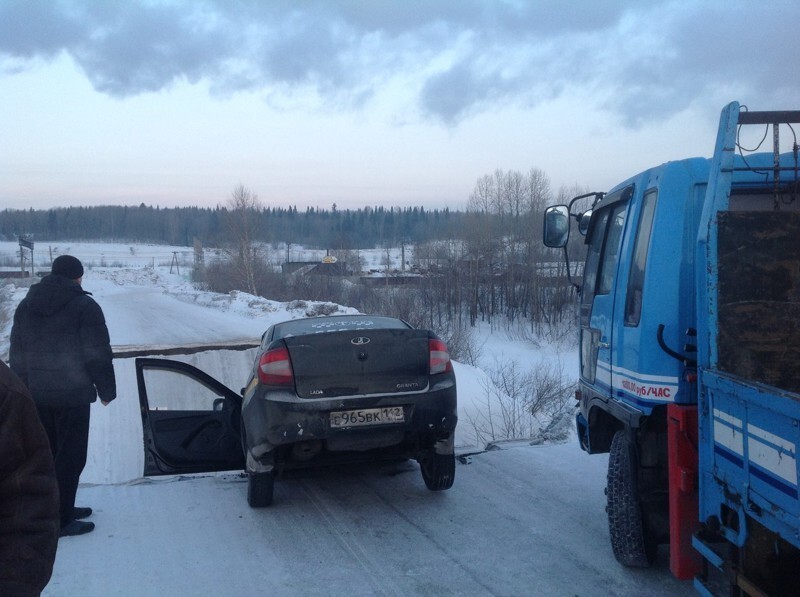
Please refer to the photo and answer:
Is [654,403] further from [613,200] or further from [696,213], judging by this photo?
[613,200]

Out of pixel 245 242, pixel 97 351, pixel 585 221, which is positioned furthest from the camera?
pixel 245 242

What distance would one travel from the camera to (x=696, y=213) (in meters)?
3.80

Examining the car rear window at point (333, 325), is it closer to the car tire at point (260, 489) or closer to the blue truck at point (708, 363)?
the car tire at point (260, 489)

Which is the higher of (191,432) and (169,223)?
(169,223)

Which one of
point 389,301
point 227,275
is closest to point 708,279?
point 389,301

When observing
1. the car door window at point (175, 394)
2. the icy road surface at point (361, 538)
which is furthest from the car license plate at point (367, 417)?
the car door window at point (175, 394)

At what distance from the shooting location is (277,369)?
5.06m

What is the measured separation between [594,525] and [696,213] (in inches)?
94.4

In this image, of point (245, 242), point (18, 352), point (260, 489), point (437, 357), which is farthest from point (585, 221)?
point (245, 242)

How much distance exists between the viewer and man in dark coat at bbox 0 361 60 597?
75.0 inches

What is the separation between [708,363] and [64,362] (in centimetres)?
412

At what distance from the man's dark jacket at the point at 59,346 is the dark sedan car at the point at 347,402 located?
1138 millimetres

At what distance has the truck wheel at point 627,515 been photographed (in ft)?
13.2

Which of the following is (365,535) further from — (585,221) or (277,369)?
(585,221)
